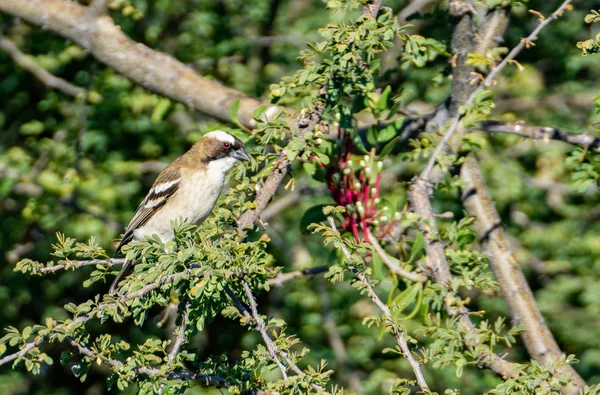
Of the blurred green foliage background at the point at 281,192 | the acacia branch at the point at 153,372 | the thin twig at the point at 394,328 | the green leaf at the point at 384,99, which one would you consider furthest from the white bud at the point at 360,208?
the blurred green foliage background at the point at 281,192

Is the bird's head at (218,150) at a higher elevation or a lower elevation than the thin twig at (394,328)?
lower

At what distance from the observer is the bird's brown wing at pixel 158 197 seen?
5684mm

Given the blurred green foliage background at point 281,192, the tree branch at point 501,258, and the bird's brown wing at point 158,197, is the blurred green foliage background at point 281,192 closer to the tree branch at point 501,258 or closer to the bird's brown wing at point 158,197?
the bird's brown wing at point 158,197

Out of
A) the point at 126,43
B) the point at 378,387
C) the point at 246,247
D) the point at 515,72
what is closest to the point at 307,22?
the point at 515,72

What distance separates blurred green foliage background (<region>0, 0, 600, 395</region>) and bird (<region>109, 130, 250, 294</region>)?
4.31 ft

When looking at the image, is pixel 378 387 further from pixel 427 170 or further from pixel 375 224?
pixel 427 170

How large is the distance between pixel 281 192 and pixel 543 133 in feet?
12.8

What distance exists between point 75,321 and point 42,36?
5386 mm

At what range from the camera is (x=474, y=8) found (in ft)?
15.0

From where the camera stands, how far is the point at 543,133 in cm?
Answer: 417

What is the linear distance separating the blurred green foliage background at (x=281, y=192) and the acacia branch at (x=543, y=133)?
7.46 ft

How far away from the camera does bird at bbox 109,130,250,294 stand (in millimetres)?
5449

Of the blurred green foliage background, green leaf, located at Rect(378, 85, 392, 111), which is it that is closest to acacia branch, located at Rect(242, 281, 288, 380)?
green leaf, located at Rect(378, 85, 392, 111)

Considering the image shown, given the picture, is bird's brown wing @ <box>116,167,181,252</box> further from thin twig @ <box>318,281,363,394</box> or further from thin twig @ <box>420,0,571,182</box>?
thin twig @ <box>318,281,363,394</box>
